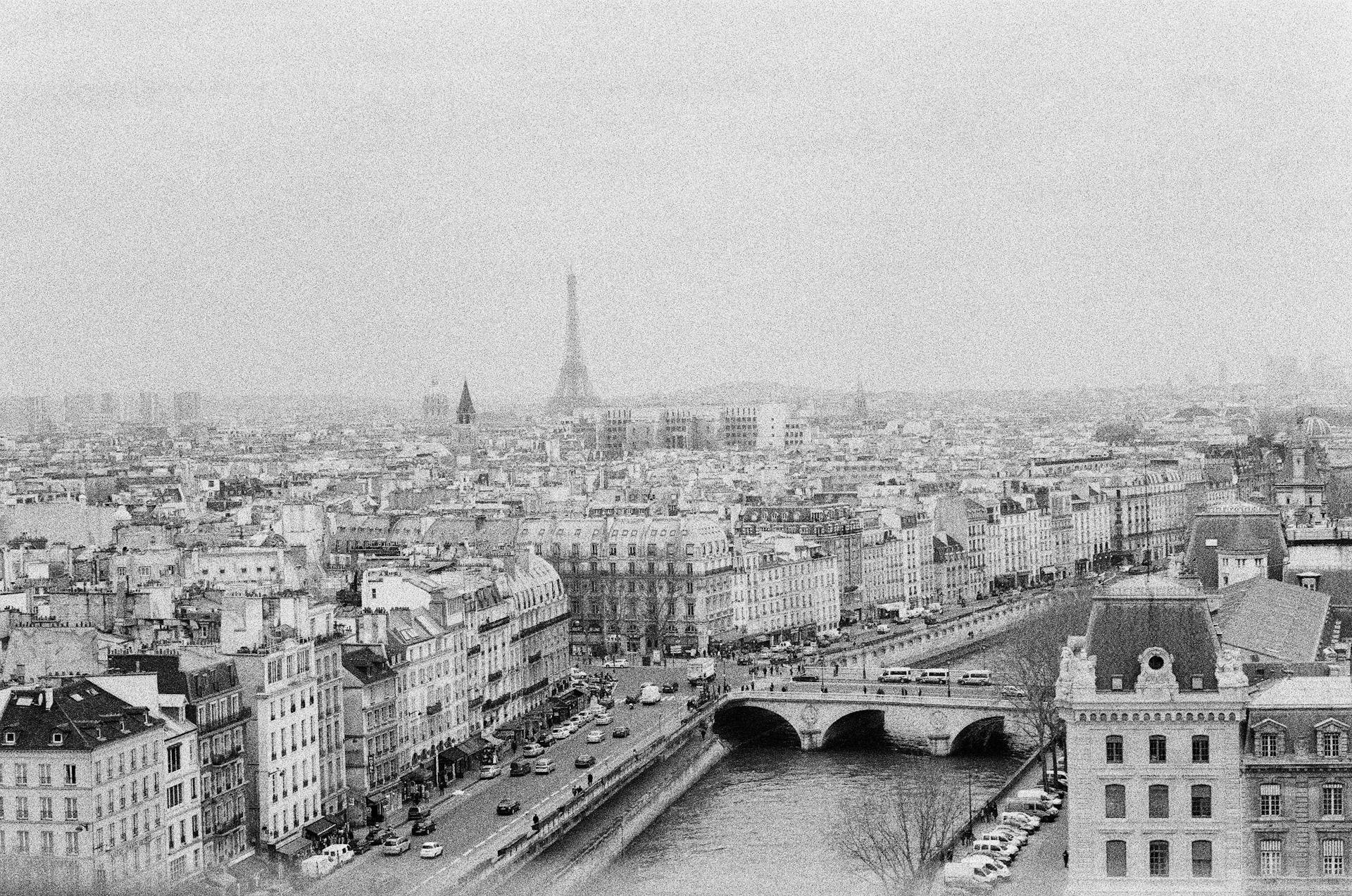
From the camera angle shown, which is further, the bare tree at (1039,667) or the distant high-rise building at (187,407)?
the distant high-rise building at (187,407)

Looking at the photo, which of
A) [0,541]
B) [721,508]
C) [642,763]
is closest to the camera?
[642,763]

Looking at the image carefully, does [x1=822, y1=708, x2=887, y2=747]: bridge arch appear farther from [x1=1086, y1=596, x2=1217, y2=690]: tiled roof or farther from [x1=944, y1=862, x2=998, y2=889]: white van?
[x1=1086, y1=596, x2=1217, y2=690]: tiled roof

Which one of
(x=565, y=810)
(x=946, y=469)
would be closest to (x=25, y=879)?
(x=565, y=810)

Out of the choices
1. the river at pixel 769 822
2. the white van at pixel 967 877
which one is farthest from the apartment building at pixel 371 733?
the white van at pixel 967 877

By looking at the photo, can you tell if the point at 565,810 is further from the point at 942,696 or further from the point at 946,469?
the point at 946,469

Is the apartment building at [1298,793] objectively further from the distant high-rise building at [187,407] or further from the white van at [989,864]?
the distant high-rise building at [187,407]

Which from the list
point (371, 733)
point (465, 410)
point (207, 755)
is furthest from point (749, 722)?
point (465, 410)

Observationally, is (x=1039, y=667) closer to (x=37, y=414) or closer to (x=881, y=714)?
(x=881, y=714)
